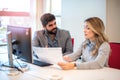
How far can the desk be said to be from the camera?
1.81 metres

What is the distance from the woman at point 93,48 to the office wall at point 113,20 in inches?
34.9

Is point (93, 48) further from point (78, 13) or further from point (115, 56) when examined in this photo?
point (78, 13)

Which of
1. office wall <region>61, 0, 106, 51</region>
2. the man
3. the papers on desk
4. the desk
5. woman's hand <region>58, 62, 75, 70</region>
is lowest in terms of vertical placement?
the desk

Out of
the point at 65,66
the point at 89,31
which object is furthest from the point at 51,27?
the point at 65,66

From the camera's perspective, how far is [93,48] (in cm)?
229

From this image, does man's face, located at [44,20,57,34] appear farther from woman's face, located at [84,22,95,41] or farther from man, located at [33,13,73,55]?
woman's face, located at [84,22,95,41]

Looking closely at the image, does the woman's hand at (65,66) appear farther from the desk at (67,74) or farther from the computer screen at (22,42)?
the computer screen at (22,42)

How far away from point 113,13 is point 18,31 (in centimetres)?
166

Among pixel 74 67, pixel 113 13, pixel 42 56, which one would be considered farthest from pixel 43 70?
pixel 113 13

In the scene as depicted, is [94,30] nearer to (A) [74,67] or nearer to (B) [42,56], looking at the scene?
(A) [74,67]

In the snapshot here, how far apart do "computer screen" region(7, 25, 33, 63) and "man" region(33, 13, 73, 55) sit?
0.58 meters

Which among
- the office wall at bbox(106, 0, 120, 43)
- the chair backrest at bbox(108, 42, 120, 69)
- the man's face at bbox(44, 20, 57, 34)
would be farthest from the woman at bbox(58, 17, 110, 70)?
the office wall at bbox(106, 0, 120, 43)

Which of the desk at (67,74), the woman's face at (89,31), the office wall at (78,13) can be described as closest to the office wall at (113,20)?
the office wall at (78,13)

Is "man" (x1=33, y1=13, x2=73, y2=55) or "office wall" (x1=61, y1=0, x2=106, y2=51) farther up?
"office wall" (x1=61, y1=0, x2=106, y2=51)
